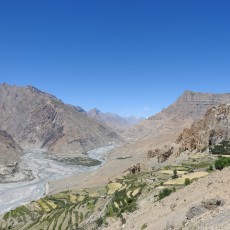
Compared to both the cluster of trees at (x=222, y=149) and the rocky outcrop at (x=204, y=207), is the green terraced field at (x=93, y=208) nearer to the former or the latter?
the cluster of trees at (x=222, y=149)

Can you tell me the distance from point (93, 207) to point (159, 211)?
114ft

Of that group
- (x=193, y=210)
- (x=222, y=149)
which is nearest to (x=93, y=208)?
(x=222, y=149)

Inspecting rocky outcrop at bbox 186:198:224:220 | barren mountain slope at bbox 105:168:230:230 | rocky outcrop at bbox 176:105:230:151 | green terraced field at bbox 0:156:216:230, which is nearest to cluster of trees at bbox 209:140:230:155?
rocky outcrop at bbox 176:105:230:151

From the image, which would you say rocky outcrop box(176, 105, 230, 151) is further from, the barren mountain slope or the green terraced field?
the barren mountain slope

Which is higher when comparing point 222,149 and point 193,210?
point 222,149

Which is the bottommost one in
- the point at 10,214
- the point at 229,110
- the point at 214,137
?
the point at 10,214

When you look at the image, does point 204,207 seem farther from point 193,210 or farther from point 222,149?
point 222,149

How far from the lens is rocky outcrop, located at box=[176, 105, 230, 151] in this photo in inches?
4210

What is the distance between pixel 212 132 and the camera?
110688 millimetres

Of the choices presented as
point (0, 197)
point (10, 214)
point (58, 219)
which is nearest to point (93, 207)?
point (58, 219)

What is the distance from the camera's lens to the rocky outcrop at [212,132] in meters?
107

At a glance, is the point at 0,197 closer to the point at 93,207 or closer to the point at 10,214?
the point at 10,214

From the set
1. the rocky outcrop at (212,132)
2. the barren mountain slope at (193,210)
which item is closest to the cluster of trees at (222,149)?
the rocky outcrop at (212,132)

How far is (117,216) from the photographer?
46562 millimetres
